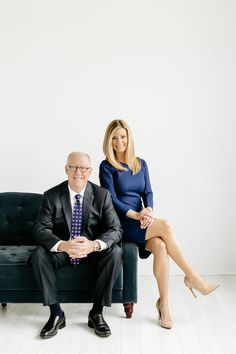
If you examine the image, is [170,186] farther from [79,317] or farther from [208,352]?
[208,352]

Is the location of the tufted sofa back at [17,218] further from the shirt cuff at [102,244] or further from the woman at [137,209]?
the shirt cuff at [102,244]

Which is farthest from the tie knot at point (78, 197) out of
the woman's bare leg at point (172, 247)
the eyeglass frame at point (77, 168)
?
the woman's bare leg at point (172, 247)

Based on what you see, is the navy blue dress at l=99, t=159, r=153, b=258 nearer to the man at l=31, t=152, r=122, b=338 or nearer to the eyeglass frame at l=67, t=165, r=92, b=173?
the man at l=31, t=152, r=122, b=338

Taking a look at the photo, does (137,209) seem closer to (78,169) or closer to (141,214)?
(141,214)

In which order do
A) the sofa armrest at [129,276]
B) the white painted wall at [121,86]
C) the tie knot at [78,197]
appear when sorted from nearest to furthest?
the sofa armrest at [129,276], the tie knot at [78,197], the white painted wall at [121,86]

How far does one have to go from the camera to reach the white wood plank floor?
3.14m

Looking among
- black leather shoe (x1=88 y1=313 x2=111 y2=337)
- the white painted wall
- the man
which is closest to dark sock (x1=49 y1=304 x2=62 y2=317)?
the man

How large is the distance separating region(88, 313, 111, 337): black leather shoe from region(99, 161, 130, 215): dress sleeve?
2.65ft

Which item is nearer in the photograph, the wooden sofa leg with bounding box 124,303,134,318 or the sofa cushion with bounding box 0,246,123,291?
the sofa cushion with bounding box 0,246,123,291

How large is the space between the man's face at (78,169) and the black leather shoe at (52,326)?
89cm

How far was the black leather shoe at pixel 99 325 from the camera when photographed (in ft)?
10.9

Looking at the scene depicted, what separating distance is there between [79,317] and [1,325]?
0.54 m

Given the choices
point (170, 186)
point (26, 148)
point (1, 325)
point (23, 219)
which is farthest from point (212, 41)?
point (1, 325)

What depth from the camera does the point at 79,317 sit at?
146 inches
